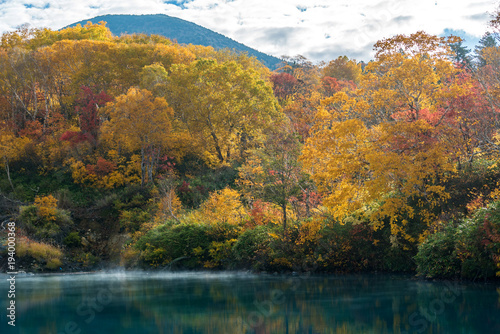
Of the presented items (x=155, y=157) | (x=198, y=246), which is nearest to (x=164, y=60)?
(x=155, y=157)

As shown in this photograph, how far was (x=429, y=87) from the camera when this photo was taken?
17.7 m

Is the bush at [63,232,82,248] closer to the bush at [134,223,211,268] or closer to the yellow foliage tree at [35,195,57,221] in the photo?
the yellow foliage tree at [35,195,57,221]

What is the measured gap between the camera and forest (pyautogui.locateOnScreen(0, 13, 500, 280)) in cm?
1614

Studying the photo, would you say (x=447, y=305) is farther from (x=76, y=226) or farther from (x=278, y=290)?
(x=76, y=226)

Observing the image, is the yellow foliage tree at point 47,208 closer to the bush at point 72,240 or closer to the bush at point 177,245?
the bush at point 72,240

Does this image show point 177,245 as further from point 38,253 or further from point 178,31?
point 178,31

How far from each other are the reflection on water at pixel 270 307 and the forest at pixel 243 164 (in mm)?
1938

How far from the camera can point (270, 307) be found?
1048cm

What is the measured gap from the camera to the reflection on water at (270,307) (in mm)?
8359

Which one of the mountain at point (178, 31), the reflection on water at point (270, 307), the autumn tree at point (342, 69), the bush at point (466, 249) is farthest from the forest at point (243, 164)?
the mountain at point (178, 31)

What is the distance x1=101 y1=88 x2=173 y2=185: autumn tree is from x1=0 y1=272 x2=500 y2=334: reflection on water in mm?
17513

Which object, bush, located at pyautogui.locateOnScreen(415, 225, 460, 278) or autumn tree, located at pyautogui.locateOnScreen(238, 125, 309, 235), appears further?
autumn tree, located at pyautogui.locateOnScreen(238, 125, 309, 235)

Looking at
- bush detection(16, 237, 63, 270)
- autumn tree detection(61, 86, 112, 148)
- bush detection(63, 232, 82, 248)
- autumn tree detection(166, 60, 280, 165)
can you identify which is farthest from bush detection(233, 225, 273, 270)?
autumn tree detection(61, 86, 112, 148)

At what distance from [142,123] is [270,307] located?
2354 cm
